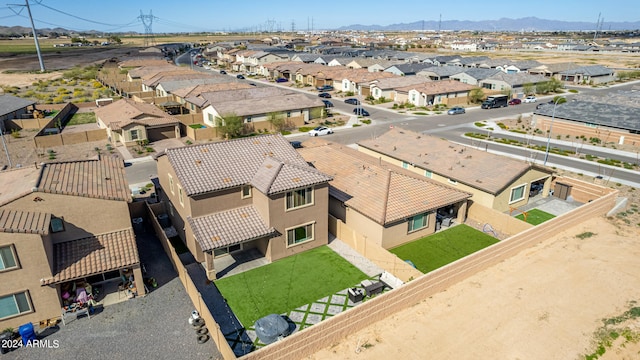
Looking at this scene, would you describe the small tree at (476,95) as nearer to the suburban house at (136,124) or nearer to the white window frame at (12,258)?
the suburban house at (136,124)

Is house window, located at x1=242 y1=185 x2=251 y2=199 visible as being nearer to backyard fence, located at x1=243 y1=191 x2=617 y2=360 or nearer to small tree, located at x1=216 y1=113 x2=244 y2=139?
backyard fence, located at x1=243 y1=191 x2=617 y2=360

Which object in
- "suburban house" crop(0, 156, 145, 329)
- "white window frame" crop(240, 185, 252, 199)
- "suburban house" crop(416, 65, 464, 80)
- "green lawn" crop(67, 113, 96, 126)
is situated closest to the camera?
"suburban house" crop(0, 156, 145, 329)

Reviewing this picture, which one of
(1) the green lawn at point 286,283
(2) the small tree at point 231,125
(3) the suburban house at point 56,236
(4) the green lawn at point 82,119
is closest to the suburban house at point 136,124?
(2) the small tree at point 231,125

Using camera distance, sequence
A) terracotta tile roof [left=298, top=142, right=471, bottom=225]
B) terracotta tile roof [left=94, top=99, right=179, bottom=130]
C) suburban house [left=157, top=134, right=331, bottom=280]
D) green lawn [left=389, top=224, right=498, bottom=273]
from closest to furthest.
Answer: suburban house [left=157, top=134, right=331, bottom=280] → green lawn [left=389, top=224, right=498, bottom=273] → terracotta tile roof [left=298, top=142, right=471, bottom=225] → terracotta tile roof [left=94, top=99, right=179, bottom=130]

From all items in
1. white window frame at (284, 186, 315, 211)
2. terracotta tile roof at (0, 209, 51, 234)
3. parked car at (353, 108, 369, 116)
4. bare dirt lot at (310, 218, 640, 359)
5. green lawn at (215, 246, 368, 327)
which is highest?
terracotta tile roof at (0, 209, 51, 234)

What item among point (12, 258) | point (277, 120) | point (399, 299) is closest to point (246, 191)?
point (399, 299)

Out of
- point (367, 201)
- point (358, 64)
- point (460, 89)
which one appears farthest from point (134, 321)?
point (358, 64)

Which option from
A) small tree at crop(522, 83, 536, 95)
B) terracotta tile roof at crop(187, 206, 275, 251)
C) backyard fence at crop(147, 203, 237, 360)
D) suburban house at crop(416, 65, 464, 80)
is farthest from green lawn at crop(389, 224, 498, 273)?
suburban house at crop(416, 65, 464, 80)
